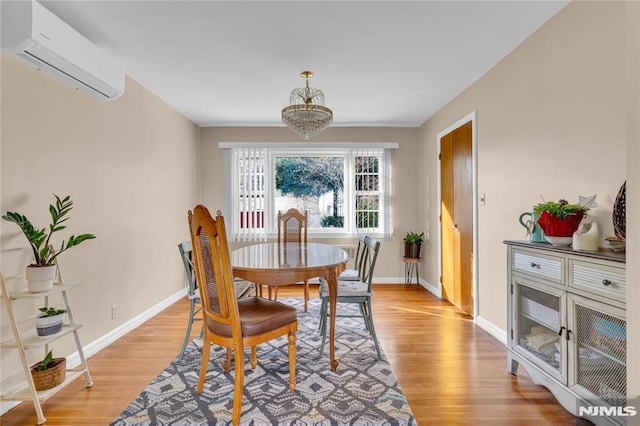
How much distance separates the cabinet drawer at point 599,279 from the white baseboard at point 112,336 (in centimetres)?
322

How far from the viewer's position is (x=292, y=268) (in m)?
2.06

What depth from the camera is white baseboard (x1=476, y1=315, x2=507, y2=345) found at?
282cm

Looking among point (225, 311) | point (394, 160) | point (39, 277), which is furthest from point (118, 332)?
point (394, 160)

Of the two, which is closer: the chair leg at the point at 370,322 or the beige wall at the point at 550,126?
the beige wall at the point at 550,126

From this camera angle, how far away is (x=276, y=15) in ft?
7.13

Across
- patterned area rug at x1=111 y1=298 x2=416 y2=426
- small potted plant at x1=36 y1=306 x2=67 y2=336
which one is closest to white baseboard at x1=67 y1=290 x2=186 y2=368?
small potted plant at x1=36 y1=306 x2=67 y2=336

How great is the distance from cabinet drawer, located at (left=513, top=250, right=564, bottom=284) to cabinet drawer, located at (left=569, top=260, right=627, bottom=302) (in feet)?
0.28

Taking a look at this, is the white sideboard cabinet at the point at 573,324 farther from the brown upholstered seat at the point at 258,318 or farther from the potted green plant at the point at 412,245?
the potted green plant at the point at 412,245

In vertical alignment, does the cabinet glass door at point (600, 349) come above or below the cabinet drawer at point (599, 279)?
below

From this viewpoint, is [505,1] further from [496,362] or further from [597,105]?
[496,362]

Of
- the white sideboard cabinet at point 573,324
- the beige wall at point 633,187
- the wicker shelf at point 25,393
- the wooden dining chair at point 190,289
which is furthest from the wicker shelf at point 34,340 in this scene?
the white sideboard cabinet at point 573,324

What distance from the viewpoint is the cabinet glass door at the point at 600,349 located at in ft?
4.80

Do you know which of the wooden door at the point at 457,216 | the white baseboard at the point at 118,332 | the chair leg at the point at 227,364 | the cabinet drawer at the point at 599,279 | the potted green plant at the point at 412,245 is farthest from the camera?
the potted green plant at the point at 412,245

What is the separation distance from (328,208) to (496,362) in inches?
126
